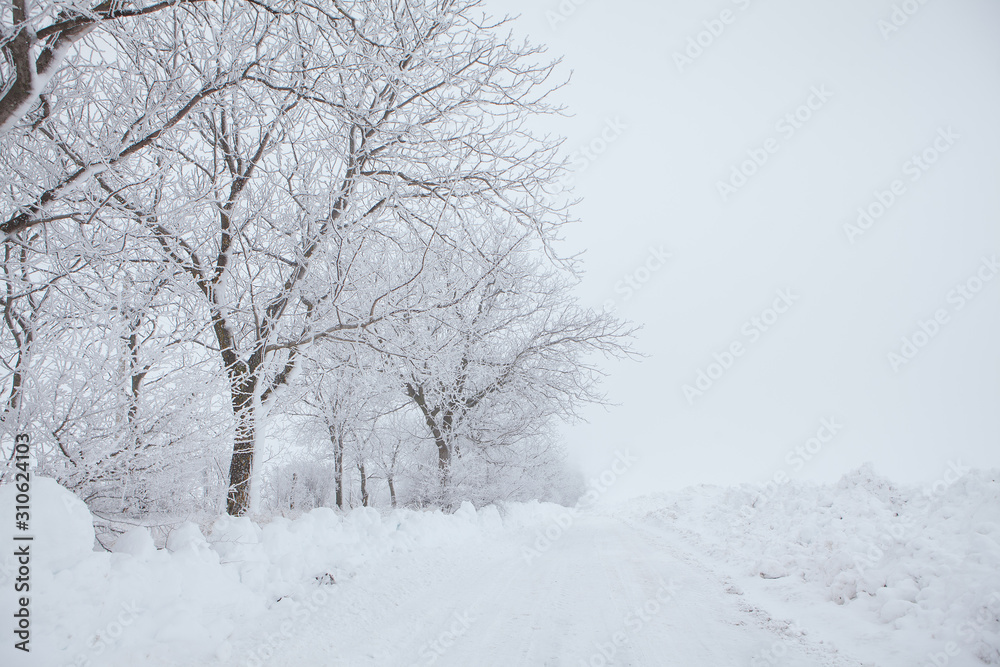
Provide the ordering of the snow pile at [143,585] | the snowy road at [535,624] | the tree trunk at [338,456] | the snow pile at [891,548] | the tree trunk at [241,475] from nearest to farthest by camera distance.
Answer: the snow pile at [143,585] → the snowy road at [535,624] → the snow pile at [891,548] → the tree trunk at [241,475] → the tree trunk at [338,456]

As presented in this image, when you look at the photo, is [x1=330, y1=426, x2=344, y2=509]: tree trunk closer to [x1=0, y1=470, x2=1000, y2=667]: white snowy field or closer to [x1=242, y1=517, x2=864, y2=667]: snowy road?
[x1=0, y1=470, x2=1000, y2=667]: white snowy field

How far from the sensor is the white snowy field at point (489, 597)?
9.67 ft

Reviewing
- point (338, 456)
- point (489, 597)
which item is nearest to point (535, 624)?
point (489, 597)

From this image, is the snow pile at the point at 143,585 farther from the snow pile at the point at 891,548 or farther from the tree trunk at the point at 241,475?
the snow pile at the point at 891,548

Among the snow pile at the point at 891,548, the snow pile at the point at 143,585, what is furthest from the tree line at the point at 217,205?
the snow pile at the point at 891,548

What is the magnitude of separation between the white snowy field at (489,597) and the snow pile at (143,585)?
0.01 metres

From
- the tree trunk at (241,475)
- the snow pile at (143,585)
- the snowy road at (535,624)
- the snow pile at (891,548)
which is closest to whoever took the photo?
the snow pile at (143,585)

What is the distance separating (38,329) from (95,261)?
65 cm

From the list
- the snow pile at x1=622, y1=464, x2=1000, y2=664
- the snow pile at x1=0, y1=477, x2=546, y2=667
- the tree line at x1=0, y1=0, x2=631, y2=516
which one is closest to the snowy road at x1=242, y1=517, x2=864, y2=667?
the snow pile at x1=0, y1=477, x2=546, y2=667

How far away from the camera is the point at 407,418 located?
553 inches

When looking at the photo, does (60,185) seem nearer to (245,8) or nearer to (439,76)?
(245,8)

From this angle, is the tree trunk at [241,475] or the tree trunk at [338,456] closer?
the tree trunk at [241,475]

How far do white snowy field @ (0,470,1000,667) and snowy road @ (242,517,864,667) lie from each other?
2 cm

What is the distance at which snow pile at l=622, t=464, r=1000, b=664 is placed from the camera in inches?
141
